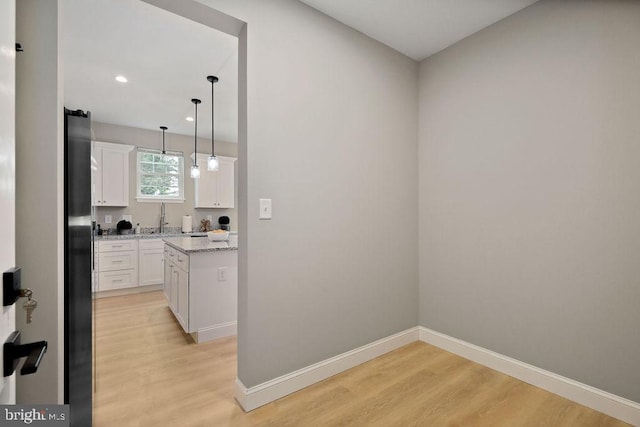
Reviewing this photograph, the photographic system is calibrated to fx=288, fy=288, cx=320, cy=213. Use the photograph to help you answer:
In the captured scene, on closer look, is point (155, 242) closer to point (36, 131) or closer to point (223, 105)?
point (223, 105)

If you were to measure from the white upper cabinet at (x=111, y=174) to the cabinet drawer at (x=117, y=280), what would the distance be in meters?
1.22

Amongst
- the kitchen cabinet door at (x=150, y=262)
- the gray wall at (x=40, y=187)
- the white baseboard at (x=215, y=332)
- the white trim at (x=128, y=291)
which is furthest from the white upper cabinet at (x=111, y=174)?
the gray wall at (x=40, y=187)

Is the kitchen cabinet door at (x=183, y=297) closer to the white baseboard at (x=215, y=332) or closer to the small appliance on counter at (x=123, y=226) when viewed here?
the white baseboard at (x=215, y=332)

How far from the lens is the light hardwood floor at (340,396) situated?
1752 millimetres

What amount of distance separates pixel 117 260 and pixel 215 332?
283 centimetres

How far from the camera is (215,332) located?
2.99m

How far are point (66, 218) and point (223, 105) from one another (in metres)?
3.32

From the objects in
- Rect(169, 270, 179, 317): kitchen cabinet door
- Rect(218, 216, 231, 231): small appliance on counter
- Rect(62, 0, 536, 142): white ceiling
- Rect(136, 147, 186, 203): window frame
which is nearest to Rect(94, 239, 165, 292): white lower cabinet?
Rect(136, 147, 186, 203): window frame

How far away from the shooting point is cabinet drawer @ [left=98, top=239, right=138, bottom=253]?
15.1 feet

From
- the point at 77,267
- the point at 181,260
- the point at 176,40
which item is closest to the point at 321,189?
the point at 77,267

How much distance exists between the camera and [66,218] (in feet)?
4.52

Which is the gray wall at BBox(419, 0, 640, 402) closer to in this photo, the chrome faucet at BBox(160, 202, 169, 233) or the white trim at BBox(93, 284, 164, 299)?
the white trim at BBox(93, 284, 164, 299)

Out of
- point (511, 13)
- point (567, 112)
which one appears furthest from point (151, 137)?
point (567, 112)

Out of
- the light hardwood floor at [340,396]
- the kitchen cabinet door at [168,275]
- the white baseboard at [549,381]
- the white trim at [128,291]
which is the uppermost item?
the kitchen cabinet door at [168,275]
